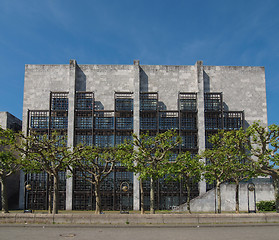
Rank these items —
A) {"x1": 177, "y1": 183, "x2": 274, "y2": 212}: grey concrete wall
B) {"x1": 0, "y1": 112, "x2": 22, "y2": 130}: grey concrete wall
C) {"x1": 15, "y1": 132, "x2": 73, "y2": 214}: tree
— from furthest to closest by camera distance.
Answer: {"x1": 0, "y1": 112, "x2": 22, "y2": 130}: grey concrete wall < {"x1": 177, "y1": 183, "x2": 274, "y2": 212}: grey concrete wall < {"x1": 15, "y1": 132, "x2": 73, "y2": 214}: tree

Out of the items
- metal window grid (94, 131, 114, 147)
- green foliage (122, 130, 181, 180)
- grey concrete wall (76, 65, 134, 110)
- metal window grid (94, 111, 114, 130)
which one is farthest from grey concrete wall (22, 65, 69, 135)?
green foliage (122, 130, 181, 180)

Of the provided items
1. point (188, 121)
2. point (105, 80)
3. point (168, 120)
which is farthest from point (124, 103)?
point (188, 121)

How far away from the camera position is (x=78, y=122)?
165 feet

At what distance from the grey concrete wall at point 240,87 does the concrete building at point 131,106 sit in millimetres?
155

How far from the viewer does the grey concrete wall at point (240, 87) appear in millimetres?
52250

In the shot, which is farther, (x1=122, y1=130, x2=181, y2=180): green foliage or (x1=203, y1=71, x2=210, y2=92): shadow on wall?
(x1=203, y1=71, x2=210, y2=92): shadow on wall

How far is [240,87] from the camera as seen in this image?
2076 inches

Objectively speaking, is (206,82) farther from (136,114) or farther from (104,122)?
(104,122)

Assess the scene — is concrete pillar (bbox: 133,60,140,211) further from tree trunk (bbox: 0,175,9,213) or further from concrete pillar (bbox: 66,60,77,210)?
tree trunk (bbox: 0,175,9,213)

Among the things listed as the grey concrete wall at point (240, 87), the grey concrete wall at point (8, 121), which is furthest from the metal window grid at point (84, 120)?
the grey concrete wall at point (240, 87)

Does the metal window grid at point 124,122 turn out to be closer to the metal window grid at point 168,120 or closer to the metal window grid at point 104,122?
the metal window grid at point 104,122
